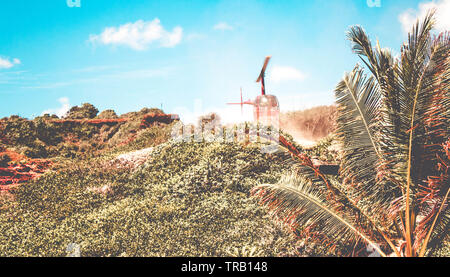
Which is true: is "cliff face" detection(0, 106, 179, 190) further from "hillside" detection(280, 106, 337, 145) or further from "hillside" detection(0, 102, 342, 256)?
"hillside" detection(280, 106, 337, 145)

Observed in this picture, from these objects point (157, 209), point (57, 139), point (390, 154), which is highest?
point (57, 139)

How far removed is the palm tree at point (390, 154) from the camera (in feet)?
17.7

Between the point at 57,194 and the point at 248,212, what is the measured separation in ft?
24.1

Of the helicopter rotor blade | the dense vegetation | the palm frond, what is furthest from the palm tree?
the helicopter rotor blade

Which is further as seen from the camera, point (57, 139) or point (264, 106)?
point (57, 139)

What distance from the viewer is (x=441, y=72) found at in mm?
5359

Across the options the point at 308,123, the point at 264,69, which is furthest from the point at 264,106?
the point at 308,123

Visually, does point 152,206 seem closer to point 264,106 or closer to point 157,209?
point 157,209

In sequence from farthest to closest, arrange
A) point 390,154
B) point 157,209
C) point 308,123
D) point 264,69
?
point 308,123 → point 264,69 → point 157,209 → point 390,154

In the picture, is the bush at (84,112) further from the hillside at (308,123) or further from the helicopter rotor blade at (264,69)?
the helicopter rotor blade at (264,69)

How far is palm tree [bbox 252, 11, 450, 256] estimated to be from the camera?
17.7 feet

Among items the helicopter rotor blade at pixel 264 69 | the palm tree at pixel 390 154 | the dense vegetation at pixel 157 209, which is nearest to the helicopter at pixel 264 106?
the helicopter rotor blade at pixel 264 69

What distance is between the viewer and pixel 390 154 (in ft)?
19.4
